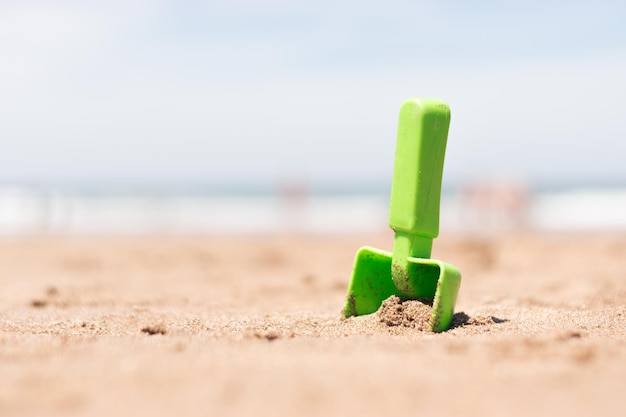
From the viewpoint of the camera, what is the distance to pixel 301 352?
2.62 metres

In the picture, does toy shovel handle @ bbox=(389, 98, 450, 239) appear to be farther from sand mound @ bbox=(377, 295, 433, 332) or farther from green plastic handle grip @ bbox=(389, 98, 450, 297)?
sand mound @ bbox=(377, 295, 433, 332)

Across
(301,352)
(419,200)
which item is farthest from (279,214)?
(301,352)

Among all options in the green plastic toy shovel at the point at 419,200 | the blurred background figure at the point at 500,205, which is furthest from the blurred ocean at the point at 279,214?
the green plastic toy shovel at the point at 419,200

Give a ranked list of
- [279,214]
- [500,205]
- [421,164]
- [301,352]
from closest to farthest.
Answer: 1. [301,352]
2. [421,164]
3. [500,205]
4. [279,214]

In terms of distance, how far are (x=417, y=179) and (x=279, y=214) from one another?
55.4 feet

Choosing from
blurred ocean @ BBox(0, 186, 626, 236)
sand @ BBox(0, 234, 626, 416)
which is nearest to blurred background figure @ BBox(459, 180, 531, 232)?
blurred ocean @ BBox(0, 186, 626, 236)

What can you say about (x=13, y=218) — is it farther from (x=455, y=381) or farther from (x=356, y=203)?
(x=455, y=381)

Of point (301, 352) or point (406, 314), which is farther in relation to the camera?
point (406, 314)

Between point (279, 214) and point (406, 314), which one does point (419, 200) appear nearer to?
point (406, 314)

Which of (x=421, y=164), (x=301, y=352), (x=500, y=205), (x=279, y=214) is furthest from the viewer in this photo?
(x=279, y=214)

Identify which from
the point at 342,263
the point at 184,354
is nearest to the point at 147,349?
the point at 184,354

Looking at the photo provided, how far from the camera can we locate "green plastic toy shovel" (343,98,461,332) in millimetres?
3311

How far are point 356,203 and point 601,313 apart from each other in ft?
68.5

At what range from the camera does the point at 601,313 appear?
12.2 feet
